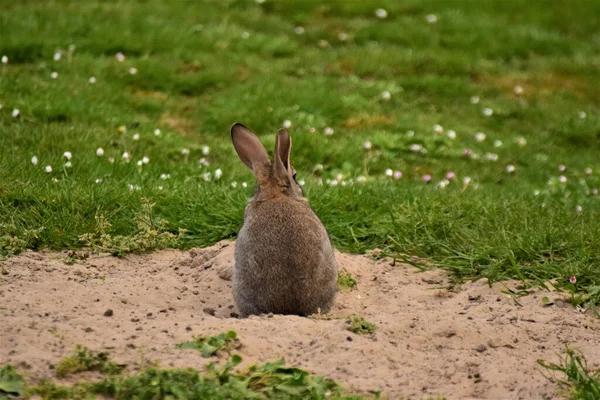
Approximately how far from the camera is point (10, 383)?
421 centimetres

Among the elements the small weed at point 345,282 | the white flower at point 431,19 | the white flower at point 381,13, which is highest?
the white flower at point 381,13

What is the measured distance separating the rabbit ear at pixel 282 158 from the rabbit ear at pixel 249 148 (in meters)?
0.12

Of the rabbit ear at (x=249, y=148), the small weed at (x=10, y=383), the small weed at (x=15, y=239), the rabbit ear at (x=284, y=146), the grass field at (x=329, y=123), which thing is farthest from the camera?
the grass field at (x=329, y=123)

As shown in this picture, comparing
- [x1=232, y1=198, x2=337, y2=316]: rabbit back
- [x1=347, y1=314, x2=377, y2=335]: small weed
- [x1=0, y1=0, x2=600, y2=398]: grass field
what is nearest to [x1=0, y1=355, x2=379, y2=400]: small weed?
[x1=347, y1=314, x2=377, y2=335]: small weed

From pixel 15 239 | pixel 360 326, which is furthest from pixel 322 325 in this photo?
pixel 15 239

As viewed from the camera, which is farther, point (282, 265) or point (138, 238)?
point (138, 238)

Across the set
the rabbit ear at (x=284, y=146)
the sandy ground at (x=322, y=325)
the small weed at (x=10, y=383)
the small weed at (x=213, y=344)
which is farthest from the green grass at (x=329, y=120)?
the small weed at (x=10, y=383)

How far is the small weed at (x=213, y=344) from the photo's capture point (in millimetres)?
4730

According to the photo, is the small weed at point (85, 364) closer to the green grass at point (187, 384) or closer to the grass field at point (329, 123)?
the green grass at point (187, 384)

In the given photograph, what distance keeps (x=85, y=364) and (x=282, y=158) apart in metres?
2.11

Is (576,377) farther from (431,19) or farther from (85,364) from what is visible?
(431,19)

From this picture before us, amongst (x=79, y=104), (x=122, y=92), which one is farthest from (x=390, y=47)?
(x=79, y=104)

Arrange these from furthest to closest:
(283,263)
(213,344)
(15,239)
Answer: (15,239) < (283,263) < (213,344)

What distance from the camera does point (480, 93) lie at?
38.6ft
